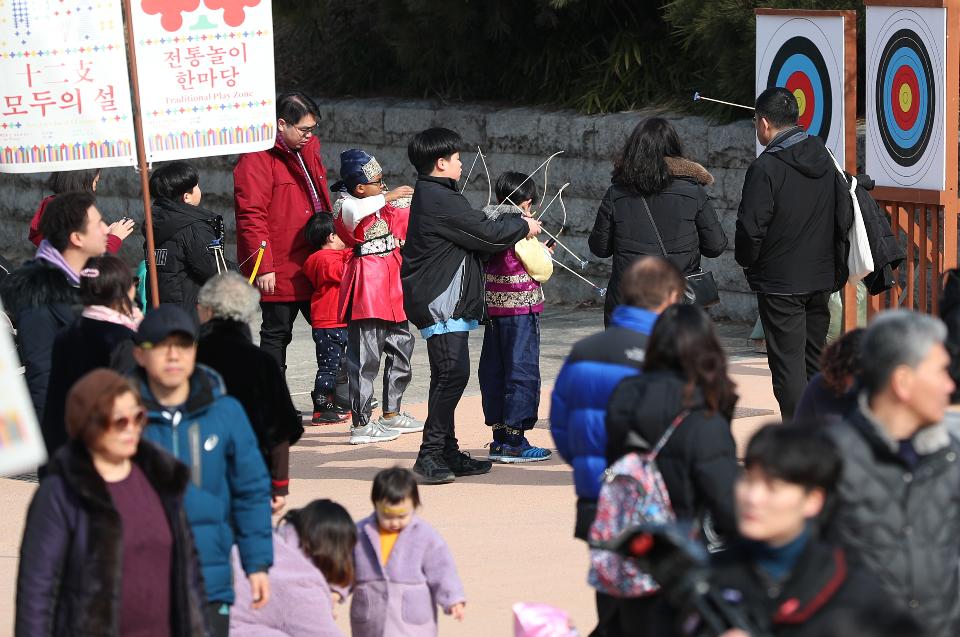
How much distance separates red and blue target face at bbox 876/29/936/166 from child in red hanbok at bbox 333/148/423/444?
8.56ft

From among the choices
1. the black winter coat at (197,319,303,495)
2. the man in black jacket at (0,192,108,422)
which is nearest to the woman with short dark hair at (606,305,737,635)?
the black winter coat at (197,319,303,495)

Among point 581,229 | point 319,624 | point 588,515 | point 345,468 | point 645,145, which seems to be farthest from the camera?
point 581,229

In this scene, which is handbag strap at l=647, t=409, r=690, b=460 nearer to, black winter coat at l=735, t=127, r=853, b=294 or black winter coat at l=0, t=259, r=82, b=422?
black winter coat at l=0, t=259, r=82, b=422

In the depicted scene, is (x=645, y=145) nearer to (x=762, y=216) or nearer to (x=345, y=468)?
(x=762, y=216)

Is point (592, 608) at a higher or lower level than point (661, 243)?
lower

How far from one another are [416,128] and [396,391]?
6.04 meters

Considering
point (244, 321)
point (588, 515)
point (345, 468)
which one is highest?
point (244, 321)

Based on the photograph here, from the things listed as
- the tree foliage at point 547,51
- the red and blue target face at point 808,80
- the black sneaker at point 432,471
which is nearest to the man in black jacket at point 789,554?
the black sneaker at point 432,471

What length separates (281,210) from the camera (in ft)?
31.4

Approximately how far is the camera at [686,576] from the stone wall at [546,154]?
363 inches

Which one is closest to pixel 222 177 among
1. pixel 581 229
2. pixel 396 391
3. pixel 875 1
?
pixel 581 229

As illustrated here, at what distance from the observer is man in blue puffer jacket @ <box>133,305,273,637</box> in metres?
4.74

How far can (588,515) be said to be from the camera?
475 cm

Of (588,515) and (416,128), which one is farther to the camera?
(416,128)
